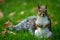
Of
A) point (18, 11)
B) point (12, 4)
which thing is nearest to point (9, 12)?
point (18, 11)

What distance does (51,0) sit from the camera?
10828mm

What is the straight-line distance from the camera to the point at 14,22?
857 centimetres

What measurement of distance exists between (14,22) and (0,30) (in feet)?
3.57

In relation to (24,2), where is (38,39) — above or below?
below

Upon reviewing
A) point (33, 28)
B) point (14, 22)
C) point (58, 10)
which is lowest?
point (33, 28)

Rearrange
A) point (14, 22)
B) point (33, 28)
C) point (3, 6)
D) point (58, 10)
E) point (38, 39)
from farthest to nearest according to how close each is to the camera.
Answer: point (3, 6), point (58, 10), point (14, 22), point (33, 28), point (38, 39)

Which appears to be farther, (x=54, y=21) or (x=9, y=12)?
(x=9, y=12)

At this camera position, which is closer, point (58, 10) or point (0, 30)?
point (0, 30)

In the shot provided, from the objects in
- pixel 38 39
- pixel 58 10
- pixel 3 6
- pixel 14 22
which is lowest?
pixel 38 39

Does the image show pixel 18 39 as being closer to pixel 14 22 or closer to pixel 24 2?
pixel 14 22

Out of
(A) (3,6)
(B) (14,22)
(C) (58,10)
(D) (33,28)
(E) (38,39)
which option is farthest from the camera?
(A) (3,6)

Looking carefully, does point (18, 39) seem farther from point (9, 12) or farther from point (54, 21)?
point (9, 12)

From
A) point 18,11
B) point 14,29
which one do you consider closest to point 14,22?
point 14,29

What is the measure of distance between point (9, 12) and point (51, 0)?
1.73m
